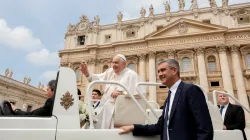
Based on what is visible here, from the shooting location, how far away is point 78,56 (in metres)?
27.6

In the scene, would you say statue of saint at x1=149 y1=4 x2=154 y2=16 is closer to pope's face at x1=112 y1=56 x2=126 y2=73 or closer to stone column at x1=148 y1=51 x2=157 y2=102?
stone column at x1=148 y1=51 x2=157 y2=102

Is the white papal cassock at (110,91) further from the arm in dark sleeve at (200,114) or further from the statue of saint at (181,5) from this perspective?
the statue of saint at (181,5)

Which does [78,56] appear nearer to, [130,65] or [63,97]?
[130,65]

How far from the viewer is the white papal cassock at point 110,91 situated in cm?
263

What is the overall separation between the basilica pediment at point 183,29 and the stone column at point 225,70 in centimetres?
243

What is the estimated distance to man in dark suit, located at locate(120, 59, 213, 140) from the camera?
64.4 inches

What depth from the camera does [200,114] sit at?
164cm

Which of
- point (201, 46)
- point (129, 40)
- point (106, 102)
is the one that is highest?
point (129, 40)

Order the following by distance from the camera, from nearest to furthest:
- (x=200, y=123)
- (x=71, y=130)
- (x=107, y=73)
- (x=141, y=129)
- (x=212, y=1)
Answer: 1. (x=200, y=123)
2. (x=71, y=130)
3. (x=141, y=129)
4. (x=107, y=73)
5. (x=212, y=1)

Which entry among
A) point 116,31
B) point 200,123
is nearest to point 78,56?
point 116,31

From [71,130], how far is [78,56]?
26.7 meters

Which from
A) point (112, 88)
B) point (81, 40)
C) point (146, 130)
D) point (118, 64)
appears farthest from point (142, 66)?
point (146, 130)

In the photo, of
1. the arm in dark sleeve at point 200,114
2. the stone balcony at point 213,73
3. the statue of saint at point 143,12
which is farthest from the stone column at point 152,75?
the arm in dark sleeve at point 200,114

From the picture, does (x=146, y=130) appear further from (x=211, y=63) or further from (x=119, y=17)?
(x=119, y=17)
